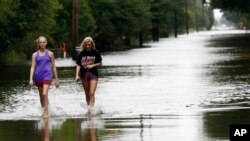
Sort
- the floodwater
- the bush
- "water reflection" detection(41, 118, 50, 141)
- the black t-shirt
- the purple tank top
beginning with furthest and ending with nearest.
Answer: the bush < the black t-shirt < the purple tank top < the floodwater < "water reflection" detection(41, 118, 50, 141)

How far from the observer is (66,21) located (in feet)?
212

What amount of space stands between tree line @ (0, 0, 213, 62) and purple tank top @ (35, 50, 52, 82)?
29169 millimetres

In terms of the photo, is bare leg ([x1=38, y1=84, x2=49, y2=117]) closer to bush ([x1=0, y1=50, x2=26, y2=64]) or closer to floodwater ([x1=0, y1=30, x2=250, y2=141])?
floodwater ([x1=0, y1=30, x2=250, y2=141])

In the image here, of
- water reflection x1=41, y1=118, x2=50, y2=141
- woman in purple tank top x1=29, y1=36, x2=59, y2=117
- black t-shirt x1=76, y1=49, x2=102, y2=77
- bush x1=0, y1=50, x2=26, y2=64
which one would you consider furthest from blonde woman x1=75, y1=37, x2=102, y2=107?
bush x1=0, y1=50, x2=26, y2=64

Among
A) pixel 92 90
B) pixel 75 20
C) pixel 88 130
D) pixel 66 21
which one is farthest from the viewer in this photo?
pixel 66 21

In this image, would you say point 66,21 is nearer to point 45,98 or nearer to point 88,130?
point 45,98

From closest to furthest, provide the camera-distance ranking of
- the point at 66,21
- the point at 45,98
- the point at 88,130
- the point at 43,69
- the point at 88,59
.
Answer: the point at 88,130 → the point at 45,98 → the point at 43,69 → the point at 88,59 → the point at 66,21

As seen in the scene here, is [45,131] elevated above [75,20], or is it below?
below

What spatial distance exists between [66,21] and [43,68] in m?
50.3

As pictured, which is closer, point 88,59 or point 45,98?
point 45,98

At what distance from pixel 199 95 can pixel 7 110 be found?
17.6 ft

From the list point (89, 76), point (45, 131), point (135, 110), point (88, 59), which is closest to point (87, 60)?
point (88, 59)

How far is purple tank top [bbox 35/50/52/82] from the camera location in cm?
1478

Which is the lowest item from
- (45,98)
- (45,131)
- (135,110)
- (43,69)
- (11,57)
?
(11,57)
